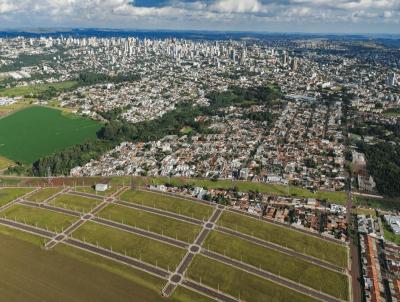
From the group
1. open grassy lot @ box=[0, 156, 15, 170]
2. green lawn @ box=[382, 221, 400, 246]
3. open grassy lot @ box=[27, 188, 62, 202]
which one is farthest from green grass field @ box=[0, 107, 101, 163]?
green lawn @ box=[382, 221, 400, 246]

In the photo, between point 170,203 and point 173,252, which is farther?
point 170,203

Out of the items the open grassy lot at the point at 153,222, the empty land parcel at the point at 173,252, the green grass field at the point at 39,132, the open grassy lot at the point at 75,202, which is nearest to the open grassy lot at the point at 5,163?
the green grass field at the point at 39,132

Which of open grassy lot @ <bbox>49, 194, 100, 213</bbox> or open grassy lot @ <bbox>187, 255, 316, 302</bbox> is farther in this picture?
open grassy lot @ <bbox>49, 194, 100, 213</bbox>

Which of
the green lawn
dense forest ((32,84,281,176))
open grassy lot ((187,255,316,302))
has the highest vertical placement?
dense forest ((32,84,281,176))

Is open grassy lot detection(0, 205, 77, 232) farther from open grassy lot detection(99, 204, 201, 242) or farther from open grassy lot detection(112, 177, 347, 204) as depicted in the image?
open grassy lot detection(112, 177, 347, 204)

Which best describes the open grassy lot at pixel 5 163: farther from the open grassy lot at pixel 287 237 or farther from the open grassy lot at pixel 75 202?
the open grassy lot at pixel 287 237

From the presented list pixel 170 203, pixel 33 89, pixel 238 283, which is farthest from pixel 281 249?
pixel 33 89

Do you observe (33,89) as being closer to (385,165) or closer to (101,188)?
(101,188)
